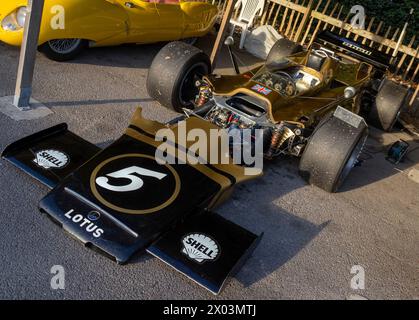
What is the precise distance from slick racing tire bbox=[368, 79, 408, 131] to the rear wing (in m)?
0.33

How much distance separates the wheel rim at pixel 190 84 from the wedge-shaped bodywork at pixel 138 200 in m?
1.72

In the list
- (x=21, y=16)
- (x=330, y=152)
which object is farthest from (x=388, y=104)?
(x=21, y=16)

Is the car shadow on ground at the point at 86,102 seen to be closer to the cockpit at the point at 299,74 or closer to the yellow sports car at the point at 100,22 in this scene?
the yellow sports car at the point at 100,22

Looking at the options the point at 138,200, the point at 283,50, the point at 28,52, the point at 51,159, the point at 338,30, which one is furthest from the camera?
the point at 338,30

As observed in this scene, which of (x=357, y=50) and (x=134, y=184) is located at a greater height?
(x=357, y=50)

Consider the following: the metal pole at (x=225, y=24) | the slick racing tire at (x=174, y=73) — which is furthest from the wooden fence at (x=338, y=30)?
the slick racing tire at (x=174, y=73)

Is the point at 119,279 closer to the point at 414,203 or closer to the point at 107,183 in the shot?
the point at 107,183

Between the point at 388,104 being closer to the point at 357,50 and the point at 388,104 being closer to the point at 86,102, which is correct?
the point at 357,50

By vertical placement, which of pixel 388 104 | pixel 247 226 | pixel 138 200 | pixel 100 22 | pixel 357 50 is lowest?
pixel 247 226

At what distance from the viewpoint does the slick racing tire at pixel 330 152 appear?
Answer: 15.9ft

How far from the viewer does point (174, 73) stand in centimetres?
572

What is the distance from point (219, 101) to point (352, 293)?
2.59 meters

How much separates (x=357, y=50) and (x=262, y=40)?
2505 millimetres

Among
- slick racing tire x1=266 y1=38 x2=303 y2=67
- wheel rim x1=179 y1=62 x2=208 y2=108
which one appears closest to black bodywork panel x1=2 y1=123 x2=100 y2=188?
wheel rim x1=179 y1=62 x2=208 y2=108
